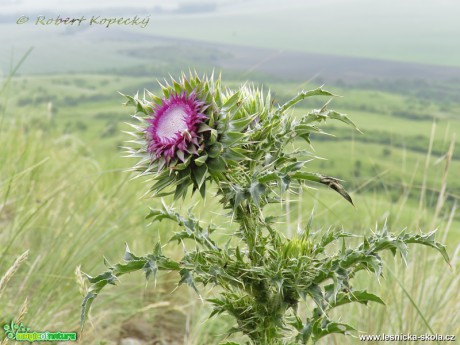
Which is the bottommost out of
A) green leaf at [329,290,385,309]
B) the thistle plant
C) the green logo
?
the green logo

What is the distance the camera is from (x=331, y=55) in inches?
1949

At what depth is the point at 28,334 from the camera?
351 cm

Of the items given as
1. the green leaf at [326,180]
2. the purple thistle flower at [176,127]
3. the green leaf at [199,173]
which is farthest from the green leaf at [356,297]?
the purple thistle flower at [176,127]

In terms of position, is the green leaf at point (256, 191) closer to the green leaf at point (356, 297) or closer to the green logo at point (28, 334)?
the green leaf at point (356, 297)

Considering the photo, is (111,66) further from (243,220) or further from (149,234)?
(243,220)

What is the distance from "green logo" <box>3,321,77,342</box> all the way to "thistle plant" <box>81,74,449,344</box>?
50.1 inches

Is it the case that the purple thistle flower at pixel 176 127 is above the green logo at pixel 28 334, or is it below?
above

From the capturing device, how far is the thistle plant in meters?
2.12

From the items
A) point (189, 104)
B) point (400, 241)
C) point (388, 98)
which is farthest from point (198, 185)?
point (388, 98)

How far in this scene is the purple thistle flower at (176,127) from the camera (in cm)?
210

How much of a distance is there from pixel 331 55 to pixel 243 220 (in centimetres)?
4874

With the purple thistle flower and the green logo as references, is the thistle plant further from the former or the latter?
the green logo

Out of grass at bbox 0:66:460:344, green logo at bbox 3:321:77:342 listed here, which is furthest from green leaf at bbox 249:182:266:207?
green logo at bbox 3:321:77:342

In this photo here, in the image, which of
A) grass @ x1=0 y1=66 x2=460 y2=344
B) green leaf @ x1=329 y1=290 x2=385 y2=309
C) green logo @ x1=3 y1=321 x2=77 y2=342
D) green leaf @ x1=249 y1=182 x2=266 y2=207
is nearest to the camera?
green leaf @ x1=249 y1=182 x2=266 y2=207
